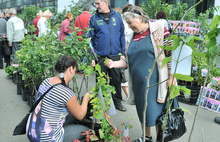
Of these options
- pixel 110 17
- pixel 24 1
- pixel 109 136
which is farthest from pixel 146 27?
pixel 24 1

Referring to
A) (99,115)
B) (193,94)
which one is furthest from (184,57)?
(193,94)

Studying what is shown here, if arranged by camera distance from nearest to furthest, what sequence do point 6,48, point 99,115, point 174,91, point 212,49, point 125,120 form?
point 212,49 → point 174,91 → point 99,115 → point 125,120 → point 6,48

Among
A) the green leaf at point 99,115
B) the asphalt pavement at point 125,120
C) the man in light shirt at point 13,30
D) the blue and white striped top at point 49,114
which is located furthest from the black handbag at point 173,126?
the man in light shirt at point 13,30

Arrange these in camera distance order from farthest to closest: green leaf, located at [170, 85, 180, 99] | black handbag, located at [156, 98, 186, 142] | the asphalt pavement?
1. the asphalt pavement
2. black handbag, located at [156, 98, 186, 142]
3. green leaf, located at [170, 85, 180, 99]

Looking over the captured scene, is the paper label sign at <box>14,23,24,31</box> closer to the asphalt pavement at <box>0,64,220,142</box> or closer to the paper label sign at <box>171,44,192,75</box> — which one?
the asphalt pavement at <box>0,64,220,142</box>

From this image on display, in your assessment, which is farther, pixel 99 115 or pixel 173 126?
pixel 173 126

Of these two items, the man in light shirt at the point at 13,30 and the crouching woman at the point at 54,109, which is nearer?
the crouching woman at the point at 54,109

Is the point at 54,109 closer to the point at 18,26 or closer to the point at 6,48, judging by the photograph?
the point at 18,26

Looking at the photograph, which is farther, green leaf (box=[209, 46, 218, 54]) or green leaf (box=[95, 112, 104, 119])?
green leaf (box=[95, 112, 104, 119])

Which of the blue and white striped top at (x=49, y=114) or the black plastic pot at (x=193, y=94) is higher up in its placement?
the blue and white striped top at (x=49, y=114)

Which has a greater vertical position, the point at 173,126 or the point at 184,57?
the point at 184,57

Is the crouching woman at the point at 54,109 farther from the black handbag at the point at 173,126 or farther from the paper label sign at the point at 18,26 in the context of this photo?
the paper label sign at the point at 18,26

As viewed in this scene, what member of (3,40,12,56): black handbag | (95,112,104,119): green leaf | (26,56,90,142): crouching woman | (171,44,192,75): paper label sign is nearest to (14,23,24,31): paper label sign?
(3,40,12,56): black handbag

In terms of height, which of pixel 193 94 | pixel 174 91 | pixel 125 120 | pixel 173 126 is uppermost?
pixel 174 91
